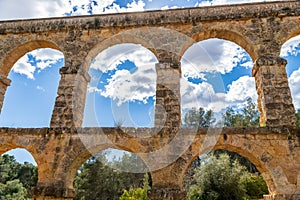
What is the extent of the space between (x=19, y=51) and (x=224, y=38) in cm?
662

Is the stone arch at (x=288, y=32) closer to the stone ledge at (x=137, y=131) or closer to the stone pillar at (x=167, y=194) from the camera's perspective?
the stone ledge at (x=137, y=131)

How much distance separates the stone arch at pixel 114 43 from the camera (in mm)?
7832

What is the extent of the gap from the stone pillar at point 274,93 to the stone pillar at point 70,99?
5.09 m

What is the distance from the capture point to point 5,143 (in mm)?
6801

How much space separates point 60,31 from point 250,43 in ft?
19.3

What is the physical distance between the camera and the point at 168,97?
6.92 m

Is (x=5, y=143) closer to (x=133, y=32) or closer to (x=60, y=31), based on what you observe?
(x=60, y=31)

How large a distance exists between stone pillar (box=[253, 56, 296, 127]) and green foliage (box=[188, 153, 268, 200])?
719 centimetres

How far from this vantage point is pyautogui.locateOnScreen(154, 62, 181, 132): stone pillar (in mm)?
6590

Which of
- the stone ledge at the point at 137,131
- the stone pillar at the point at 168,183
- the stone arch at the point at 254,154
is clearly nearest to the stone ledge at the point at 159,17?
the stone ledge at the point at 137,131

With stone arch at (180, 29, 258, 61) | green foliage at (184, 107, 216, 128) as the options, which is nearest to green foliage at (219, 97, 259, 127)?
green foliage at (184, 107, 216, 128)

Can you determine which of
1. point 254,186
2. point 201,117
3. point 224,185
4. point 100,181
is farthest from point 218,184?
point 100,181

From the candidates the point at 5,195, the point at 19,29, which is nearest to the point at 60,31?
the point at 19,29

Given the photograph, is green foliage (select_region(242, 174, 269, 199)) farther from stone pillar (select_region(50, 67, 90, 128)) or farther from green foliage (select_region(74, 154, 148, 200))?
stone pillar (select_region(50, 67, 90, 128))
